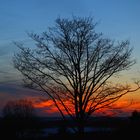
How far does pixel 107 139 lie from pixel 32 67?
31.7 feet

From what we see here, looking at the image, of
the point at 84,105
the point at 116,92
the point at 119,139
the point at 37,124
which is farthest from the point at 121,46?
the point at 37,124

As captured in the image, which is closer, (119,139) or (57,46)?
(57,46)

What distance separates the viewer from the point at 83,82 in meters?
24.0

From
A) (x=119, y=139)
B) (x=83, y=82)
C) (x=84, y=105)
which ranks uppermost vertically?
(x=83, y=82)

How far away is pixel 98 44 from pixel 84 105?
4548 mm

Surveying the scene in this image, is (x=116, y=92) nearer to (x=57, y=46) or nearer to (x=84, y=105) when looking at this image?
(x=84, y=105)

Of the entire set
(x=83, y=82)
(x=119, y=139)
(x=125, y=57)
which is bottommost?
(x=119, y=139)

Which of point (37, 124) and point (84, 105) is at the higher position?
point (37, 124)

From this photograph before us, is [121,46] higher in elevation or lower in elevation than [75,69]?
higher

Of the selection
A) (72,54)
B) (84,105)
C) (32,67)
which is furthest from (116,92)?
(32,67)

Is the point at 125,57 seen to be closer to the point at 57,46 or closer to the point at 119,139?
the point at 57,46

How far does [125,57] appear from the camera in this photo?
23.7 metres

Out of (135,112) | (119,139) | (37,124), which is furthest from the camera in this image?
(37,124)

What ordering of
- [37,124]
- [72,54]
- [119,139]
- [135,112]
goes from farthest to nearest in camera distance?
[37,124]
[135,112]
[119,139]
[72,54]
